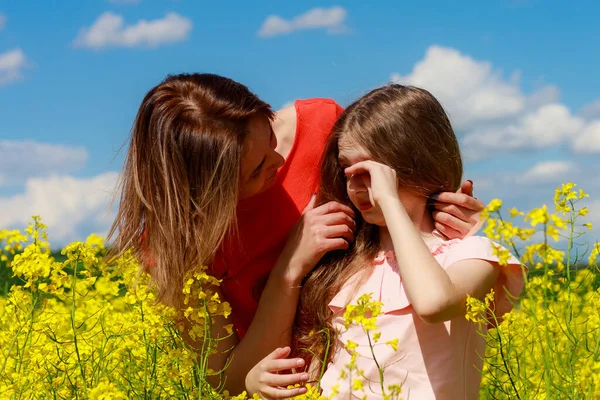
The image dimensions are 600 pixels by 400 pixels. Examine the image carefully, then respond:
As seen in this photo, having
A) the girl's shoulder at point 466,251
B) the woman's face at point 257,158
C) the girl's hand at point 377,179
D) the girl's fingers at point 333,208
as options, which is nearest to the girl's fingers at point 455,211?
the girl's shoulder at point 466,251

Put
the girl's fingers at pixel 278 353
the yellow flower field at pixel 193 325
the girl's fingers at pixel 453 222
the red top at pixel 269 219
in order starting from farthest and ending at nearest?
the red top at pixel 269 219 → the girl's fingers at pixel 278 353 → the girl's fingers at pixel 453 222 → the yellow flower field at pixel 193 325

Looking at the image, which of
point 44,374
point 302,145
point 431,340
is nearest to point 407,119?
point 302,145

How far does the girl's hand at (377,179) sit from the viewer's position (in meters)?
2.32

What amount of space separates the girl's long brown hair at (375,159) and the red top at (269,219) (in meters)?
0.23

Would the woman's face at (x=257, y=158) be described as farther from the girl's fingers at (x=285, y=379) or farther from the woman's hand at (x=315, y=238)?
the girl's fingers at (x=285, y=379)

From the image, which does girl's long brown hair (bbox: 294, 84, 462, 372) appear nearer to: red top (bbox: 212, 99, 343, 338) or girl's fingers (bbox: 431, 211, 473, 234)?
girl's fingers (bbox: 431, 211, 473, 234)

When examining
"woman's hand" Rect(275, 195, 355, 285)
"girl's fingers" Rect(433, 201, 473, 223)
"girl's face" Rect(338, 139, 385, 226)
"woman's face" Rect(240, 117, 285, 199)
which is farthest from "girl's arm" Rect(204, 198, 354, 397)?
"girl's fingers" Rect(433, 201, 473, 223)

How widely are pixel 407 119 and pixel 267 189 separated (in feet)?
2.14

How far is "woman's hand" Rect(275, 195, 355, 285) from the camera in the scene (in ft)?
8.53

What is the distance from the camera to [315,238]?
262 cm

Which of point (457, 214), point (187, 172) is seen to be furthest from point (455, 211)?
point (187, 172)

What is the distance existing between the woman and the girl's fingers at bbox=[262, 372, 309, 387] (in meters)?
0.23

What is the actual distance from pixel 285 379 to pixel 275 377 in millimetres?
45

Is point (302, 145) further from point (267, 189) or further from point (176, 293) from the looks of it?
point (176, 293)
